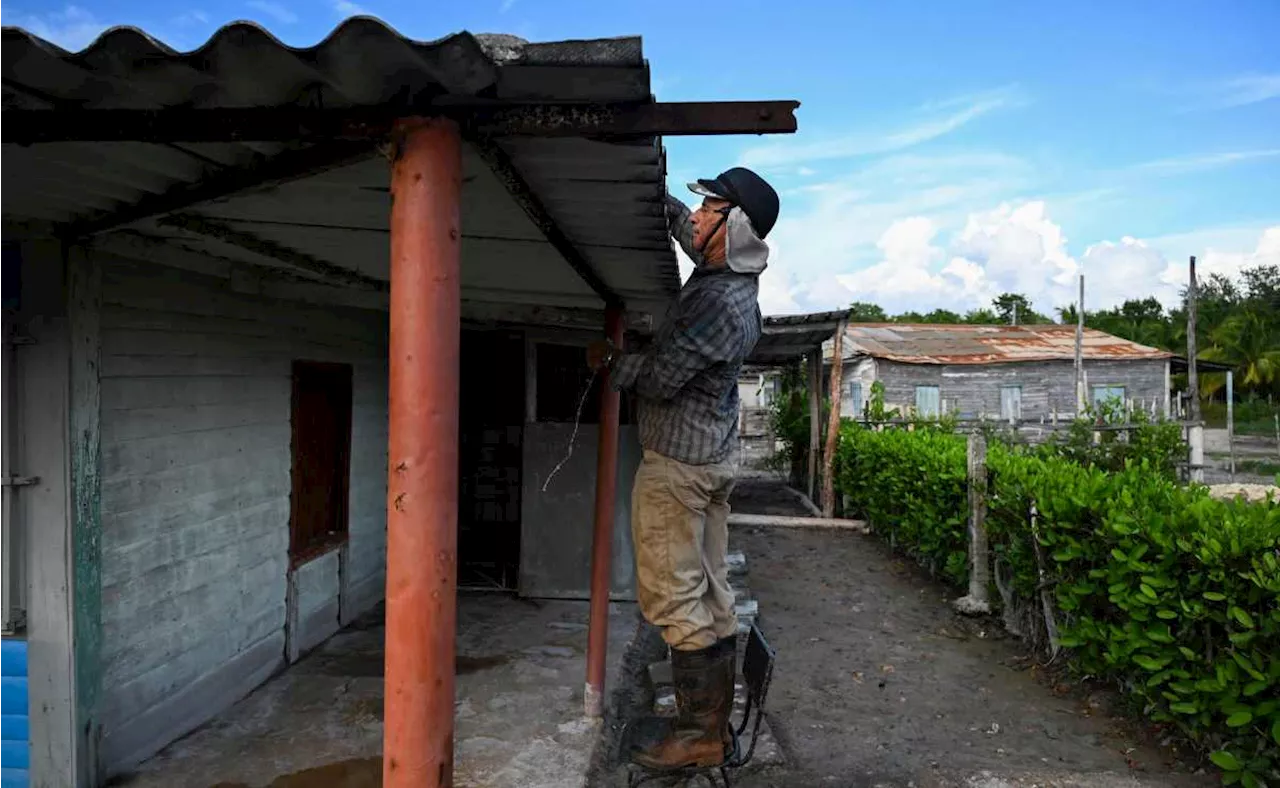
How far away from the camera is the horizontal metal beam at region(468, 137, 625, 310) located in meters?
2.03

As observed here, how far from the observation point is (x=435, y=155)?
184cm

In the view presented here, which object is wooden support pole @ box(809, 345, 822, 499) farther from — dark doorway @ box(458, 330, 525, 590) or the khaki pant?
the khaki pant

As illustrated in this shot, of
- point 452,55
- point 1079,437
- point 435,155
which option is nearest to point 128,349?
point 435,155

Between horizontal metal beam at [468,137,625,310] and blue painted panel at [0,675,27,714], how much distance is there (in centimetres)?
275

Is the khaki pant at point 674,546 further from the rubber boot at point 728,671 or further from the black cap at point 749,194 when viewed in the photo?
the black cap at point 749,194

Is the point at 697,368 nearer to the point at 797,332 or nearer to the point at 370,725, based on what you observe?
the point at 370,725

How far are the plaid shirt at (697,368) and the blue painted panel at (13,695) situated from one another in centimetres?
266

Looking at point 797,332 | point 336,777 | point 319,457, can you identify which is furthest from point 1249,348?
point 336,777

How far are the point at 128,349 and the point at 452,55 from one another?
288 cm

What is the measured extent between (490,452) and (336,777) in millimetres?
4482

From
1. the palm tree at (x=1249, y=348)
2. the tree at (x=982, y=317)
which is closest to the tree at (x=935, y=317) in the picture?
the tree at (x=982, y=317)

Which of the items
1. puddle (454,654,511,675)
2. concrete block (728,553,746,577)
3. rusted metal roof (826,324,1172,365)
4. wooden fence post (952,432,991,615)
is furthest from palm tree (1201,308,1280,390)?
puddle (454,654,511,675)

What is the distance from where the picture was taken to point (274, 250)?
371cm

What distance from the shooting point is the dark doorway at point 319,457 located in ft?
18.2
